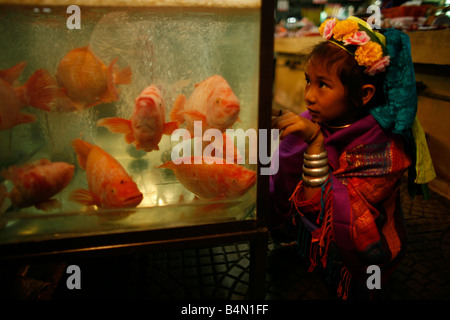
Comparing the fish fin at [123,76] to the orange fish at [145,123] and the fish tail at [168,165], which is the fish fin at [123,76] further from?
the fish tail at [168,165]

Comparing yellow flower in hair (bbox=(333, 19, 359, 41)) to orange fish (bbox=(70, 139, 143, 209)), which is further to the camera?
yellow flower in hair (bbox=(333, 19, 359, 41))

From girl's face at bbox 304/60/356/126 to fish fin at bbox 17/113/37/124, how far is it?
1.14 meters

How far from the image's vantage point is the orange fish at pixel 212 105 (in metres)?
1.01

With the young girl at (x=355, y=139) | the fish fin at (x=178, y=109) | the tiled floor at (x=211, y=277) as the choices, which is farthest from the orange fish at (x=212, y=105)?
the tiled floor at (x=211, y=277)

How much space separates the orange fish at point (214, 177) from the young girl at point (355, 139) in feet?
0.89

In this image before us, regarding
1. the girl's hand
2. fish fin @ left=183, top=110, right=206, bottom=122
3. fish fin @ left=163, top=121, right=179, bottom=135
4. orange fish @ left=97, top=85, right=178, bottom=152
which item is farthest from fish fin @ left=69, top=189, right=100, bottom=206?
the girl's hand

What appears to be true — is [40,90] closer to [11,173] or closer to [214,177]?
[11,173]

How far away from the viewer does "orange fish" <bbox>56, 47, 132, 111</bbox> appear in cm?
98

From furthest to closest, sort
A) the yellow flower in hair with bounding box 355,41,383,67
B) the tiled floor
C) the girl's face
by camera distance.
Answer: the tiled floor < the girl's face < the yellow flower in hair with bounding box 355,41,383,67

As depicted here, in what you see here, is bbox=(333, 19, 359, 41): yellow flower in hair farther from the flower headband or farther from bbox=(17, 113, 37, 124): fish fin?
bbox=(17, 113, 37, 124): fish fin

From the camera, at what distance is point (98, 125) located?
104 centimetres

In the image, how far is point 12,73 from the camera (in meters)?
0.96

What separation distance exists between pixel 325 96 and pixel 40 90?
1.14m
